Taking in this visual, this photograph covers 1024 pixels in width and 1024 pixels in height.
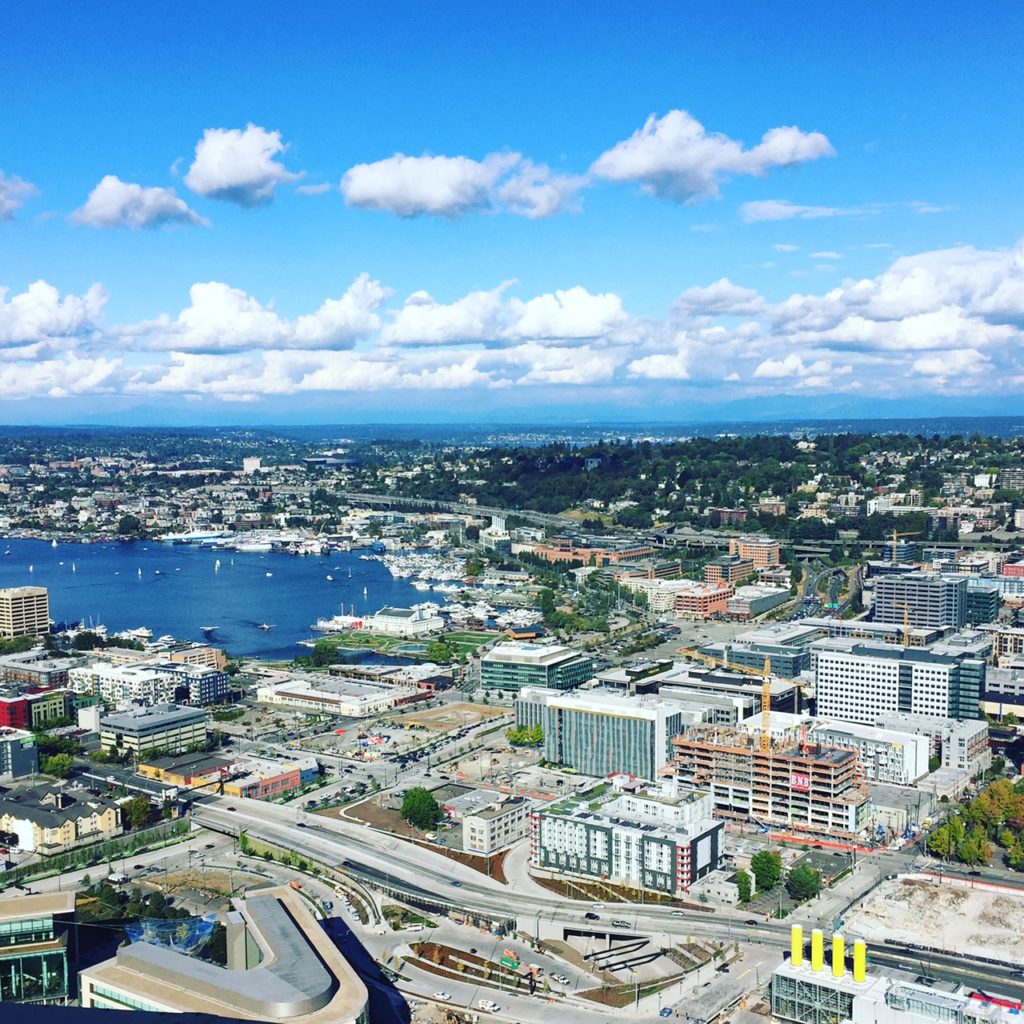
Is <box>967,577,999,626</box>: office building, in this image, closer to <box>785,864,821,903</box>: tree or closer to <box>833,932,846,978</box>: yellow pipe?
<box>785,864,821,903</box>: tree

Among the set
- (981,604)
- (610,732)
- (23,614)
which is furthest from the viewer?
(23,614)

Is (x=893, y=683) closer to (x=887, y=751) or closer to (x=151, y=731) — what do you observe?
(x=887, y=751)

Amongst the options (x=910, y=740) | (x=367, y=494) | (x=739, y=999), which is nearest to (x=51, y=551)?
(x=367, y=494)

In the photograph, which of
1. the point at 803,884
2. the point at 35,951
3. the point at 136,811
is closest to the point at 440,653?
the point at 136,811

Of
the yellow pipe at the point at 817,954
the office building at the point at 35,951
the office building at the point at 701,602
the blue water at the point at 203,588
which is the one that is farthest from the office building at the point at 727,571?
the office building at the point at 35,951

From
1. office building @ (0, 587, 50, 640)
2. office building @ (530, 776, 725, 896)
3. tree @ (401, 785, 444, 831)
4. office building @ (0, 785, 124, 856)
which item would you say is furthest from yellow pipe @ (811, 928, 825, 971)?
office building @ (0, 587, 50, 640)

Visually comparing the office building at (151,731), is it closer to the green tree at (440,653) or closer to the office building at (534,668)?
the office building at (534,668)
